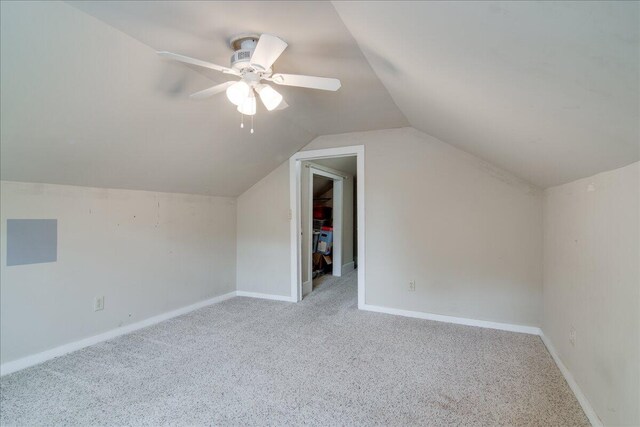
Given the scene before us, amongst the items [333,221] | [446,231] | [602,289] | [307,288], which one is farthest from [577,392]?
[333,221]

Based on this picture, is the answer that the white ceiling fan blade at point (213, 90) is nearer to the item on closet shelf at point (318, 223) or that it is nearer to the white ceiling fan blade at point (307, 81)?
the white ceiling fan blade at point (307, 81)

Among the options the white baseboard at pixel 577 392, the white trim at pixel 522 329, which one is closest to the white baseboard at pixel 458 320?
the white trim at pixel 522 329

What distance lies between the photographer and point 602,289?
1618 mm

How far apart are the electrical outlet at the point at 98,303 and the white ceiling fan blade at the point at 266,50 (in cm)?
249

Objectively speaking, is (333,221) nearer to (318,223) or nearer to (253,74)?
(318,223)

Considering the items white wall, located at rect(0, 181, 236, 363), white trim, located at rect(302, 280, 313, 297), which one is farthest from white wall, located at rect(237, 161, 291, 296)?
white wall, located at rect(0, 181, 236, 363)

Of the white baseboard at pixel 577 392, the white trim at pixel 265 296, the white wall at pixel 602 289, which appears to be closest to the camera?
the white wall at pixel 602 289

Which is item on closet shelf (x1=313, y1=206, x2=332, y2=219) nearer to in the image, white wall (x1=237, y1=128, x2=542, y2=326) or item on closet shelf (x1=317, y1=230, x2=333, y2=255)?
item on closet shelf (x1=317, y1=230, x2=333, y2=255)

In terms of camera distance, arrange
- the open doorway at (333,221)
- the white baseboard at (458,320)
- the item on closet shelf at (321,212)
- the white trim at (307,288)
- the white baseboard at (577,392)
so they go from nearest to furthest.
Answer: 1. the white baseboard at (577,392)
2. the white baseboard at (458,320)
3. the white trim at (307,288)
4. the open doorway at (333,221)
5. the item on closet shelf at (321,212)

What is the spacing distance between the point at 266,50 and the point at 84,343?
9.18 feet

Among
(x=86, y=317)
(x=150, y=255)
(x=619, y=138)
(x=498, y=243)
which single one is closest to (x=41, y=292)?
(x=86, y=317)

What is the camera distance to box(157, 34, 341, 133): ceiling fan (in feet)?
5.08

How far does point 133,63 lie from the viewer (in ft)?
6.01

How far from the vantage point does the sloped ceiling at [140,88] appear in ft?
4.81
